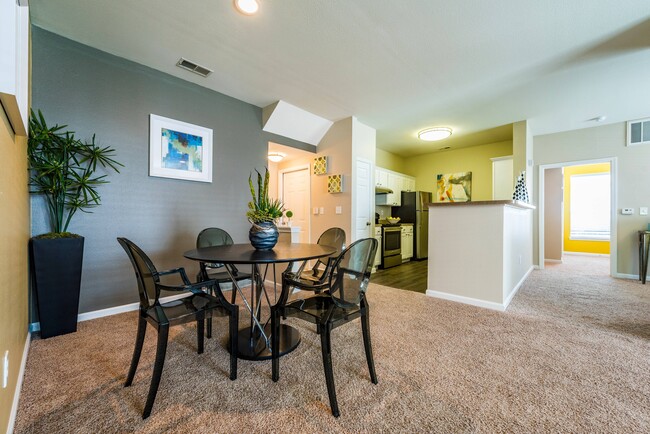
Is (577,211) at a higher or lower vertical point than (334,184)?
lower

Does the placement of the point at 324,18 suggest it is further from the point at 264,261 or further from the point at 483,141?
the point at 483,141

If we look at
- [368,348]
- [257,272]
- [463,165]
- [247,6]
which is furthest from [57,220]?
[463,165]

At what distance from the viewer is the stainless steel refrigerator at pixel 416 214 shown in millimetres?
6469

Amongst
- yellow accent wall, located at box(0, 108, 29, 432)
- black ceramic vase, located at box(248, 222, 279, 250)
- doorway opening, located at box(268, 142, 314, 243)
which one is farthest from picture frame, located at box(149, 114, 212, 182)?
black ceramic vase, located at box(248, 222, 279, 250)

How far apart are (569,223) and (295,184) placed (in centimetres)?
800

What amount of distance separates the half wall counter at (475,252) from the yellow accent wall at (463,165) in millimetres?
2835

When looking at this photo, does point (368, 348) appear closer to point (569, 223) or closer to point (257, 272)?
point (257, 272)

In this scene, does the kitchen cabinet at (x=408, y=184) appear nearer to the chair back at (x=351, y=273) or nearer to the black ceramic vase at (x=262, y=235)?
the black ceramic vase at (x=262, y=235)

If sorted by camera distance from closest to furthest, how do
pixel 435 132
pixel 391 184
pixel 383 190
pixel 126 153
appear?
1. pixel 126 153
2. pixel 435 132
3. pixel 383 190
4. pixel 391 184

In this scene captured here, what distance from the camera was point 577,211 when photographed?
7457 millimetres

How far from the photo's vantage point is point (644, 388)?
1561 mm

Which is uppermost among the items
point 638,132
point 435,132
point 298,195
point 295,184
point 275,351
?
point 435,132

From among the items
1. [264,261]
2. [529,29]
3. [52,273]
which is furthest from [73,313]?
[529,29]

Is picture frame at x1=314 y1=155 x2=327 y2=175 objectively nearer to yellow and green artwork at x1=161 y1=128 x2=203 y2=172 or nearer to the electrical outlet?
yellow and green artwork at x1=161 y1=128 x2=203 y2=172
